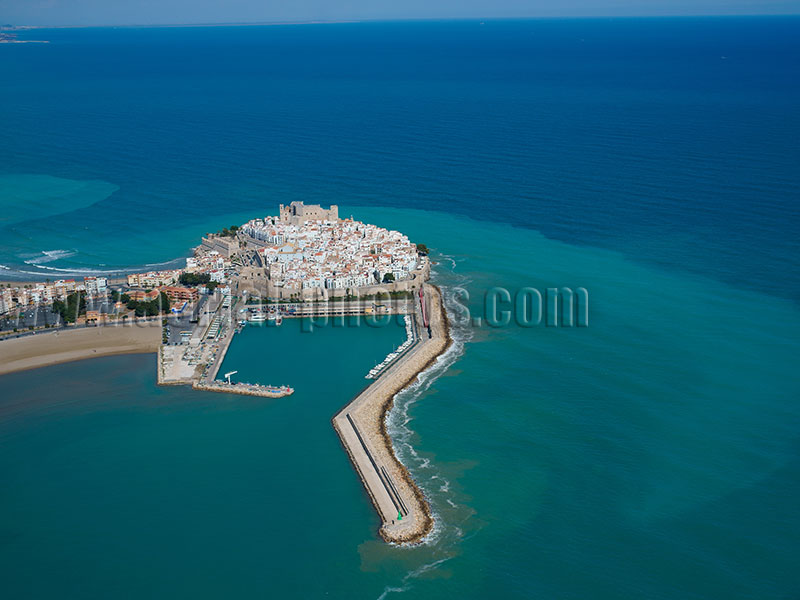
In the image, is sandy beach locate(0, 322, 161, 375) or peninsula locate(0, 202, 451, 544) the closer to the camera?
peninsula locate(0, 202, 451, 544)

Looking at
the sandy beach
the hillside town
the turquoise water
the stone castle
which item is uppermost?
the stone castle

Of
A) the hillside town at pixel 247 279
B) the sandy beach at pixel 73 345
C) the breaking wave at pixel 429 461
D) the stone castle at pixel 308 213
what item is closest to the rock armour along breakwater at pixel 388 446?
the breaking wave at pixel 429 461

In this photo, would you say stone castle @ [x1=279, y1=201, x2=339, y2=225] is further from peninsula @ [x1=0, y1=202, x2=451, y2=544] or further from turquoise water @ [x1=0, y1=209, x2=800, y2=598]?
turquoise water @ [x1=0, y1=209, x2=800, y2=598]

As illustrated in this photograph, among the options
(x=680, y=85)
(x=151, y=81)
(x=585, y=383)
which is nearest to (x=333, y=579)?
(x=585, y=383)

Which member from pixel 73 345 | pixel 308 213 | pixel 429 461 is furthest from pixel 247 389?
pixel 308 213

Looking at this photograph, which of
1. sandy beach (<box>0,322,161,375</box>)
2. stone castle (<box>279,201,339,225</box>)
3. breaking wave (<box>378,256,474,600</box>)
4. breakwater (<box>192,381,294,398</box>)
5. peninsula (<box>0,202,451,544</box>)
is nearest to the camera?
breaking wave (<box>378,256,474,600</box>)

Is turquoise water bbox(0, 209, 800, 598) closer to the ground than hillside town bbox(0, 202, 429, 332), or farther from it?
closer to the ground

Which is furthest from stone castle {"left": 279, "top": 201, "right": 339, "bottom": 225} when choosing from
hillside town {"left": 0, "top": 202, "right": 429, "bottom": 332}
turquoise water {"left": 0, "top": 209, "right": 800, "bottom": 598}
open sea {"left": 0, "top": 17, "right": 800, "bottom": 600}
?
turquoise water {"left": 0, "top": 209, "right": 800, "bottom": 598}
